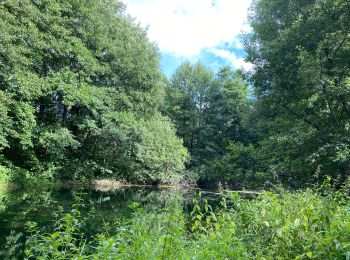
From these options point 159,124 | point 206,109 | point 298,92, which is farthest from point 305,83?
point 206,109

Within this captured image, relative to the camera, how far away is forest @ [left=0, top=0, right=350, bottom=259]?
3.63 meters

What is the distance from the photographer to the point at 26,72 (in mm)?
16719

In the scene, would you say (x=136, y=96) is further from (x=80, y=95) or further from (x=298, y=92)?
(x=298, y=92)

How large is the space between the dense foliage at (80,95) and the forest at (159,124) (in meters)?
0.10

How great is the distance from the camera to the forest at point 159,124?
363 cm

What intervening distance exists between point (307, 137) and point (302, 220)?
9.97 meters

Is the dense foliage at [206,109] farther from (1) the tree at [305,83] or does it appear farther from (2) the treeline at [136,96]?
(1) the tree at [305,83]

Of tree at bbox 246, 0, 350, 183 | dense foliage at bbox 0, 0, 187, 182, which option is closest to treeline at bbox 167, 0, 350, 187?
tree at bbox 246, 0, 350, 183

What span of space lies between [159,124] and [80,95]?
10048 millimetres

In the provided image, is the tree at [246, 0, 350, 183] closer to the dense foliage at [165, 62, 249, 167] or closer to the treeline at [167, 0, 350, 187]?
the treeline at [167, 0, 350, 187]

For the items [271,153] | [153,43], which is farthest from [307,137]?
[153,43]

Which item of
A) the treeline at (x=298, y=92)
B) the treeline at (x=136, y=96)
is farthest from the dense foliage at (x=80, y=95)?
the treeline at (x=298, y=92)

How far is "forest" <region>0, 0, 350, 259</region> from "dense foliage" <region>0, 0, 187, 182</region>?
10cm

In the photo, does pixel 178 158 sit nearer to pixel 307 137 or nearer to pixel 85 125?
pixel 85 125
